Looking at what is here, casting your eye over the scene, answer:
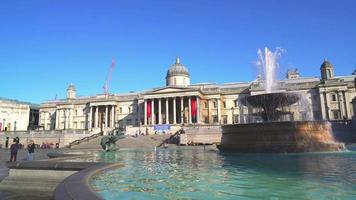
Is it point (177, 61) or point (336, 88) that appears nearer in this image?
point (336, 88)

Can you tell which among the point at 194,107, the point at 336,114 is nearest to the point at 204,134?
the point at 194,107

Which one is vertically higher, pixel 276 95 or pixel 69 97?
pixel 69 97

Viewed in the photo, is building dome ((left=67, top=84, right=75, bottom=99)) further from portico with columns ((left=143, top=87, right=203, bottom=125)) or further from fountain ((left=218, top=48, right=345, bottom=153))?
fountain ((left=218, top=48, right=345, bottom=153))

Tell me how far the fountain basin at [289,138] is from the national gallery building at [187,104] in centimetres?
3821

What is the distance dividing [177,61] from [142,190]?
79.7 metres

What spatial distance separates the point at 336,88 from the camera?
65.0m

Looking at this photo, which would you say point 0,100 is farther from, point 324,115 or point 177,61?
point 324,115

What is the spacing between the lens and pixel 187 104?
239ft

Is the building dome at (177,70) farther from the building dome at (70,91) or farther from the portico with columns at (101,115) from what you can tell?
the building dome at (70,91)

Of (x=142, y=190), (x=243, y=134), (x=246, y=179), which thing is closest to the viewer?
(x=142, y=190)

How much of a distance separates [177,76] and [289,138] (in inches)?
2538

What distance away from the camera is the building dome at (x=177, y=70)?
81.8 meters

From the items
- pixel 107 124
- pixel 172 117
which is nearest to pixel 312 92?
pixel 172 117

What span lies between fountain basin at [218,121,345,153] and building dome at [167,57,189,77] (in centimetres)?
6322
